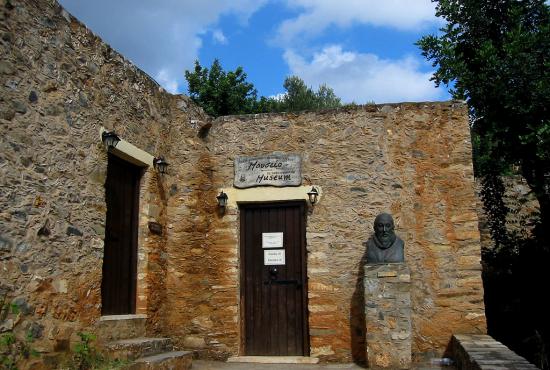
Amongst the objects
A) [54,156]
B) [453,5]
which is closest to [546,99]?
[453,5]

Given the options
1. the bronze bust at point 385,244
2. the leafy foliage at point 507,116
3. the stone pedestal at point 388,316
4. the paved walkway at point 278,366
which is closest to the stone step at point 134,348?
the paved walkway at point 278,366

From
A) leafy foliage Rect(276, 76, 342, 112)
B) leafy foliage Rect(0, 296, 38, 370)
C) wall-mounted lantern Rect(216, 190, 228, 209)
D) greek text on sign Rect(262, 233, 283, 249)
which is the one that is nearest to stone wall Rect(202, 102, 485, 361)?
wall-mounted lantern Rect(216, 190, 228, 209)

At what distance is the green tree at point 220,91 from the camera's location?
1410cm

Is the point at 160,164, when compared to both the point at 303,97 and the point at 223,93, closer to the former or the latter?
the point at 223,93

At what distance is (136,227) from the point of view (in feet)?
20.0

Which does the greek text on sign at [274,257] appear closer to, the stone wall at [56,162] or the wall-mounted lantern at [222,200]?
the wall-mounted lantern at [222,200]

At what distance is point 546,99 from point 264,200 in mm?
4207

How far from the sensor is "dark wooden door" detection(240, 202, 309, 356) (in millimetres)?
6348

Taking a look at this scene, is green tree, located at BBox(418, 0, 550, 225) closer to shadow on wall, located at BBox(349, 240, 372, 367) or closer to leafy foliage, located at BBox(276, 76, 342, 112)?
shadow on wall, located at BBox(349, 240, 372, 367)

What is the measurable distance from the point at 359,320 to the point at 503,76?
4242 mm

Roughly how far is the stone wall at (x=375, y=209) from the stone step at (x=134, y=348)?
75 cm

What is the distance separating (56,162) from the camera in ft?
15.5

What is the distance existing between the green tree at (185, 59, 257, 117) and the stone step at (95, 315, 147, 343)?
877 cm

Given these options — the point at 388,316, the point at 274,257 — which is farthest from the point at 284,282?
the point at 388,316
